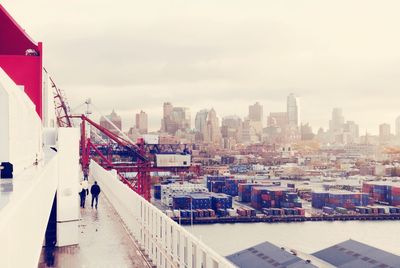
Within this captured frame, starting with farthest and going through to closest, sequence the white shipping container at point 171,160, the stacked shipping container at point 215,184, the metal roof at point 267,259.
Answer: the stacked shipping container at point 215,184
the white shipping container at point 171,160
the metal roof at point 267,259

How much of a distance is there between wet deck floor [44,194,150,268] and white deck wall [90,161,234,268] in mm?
177

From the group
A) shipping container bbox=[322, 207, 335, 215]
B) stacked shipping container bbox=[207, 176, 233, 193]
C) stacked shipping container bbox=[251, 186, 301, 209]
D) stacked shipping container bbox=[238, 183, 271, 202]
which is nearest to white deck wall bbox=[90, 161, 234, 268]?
stacked shipping container bbox=[251, 186, 301, 209]

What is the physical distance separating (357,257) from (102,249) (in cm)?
3305

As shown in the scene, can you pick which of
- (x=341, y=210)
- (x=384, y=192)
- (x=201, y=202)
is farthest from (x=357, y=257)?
(x=384, y=192)

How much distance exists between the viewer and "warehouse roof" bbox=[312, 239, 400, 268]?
33.2m

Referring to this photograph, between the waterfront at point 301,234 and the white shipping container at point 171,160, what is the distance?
370 inches

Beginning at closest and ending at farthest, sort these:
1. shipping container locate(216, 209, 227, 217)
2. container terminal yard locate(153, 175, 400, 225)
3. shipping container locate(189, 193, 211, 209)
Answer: shipping container locate(216, 209, 227, 217)
container terminal yard locate(153, 175, 400, 225)
shipping container locate(189, 193, 211, 209)

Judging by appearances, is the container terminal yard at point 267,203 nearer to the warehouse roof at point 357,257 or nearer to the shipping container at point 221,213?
the shipping container at point 221,213

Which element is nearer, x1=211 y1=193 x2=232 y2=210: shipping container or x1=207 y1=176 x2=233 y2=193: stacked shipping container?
x1=211 y1=193 x2=232 y2=210: shipping container

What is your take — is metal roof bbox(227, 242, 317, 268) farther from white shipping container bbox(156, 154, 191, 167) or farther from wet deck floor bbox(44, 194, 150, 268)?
wet deck floor bbox(44, 194, 150, 268)

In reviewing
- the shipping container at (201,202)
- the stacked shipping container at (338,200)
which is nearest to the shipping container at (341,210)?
the stacked shipping container at (338,200)

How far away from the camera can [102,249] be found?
7.15m

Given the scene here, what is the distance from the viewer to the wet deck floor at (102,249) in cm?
639

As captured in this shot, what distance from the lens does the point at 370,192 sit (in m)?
93.4
